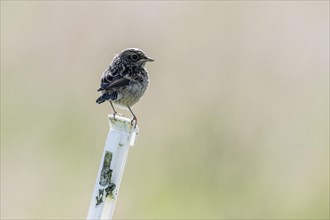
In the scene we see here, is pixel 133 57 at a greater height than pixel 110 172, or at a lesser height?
greater

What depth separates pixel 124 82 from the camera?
7637mm

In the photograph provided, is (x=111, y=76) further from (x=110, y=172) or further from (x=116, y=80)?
(x=110, y=172)

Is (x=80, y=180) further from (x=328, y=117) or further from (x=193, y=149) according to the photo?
(x=328, y=117)

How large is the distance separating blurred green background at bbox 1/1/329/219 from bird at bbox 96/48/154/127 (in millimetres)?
2765

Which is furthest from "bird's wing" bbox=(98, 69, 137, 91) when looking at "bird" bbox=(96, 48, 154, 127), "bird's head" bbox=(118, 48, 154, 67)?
"bird's head" bbox=(118, 48, 154, 67)

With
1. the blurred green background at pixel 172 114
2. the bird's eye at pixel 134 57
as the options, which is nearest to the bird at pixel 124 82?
the bird's eye at pixel 134 57

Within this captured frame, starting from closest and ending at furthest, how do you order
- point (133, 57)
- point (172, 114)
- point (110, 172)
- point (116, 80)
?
point (110, 172) < point (116, 80) < point (133, 57) < point (172, 114)

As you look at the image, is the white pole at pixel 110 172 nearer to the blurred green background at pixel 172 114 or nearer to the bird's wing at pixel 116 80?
the bird's wing at pixel 116 80

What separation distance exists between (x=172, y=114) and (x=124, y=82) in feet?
14.4

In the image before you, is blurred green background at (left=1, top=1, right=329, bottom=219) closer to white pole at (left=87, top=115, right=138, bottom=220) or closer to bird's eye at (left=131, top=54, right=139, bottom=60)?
bird's eye at (left=131, top=54, right=139, bottom=60)

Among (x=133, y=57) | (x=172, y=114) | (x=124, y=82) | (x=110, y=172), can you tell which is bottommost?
(x=172, y=114)

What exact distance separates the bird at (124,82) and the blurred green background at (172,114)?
2.76 meters

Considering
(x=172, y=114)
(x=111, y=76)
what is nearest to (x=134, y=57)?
(x=111, y=76)

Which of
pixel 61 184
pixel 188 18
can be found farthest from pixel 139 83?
pixel 188 18
